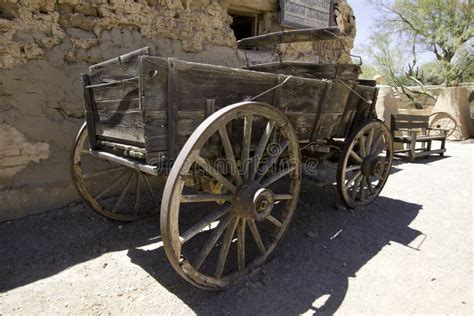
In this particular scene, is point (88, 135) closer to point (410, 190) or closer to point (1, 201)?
point (1, 201)

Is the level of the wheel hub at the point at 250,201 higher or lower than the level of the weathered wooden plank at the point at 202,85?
lower

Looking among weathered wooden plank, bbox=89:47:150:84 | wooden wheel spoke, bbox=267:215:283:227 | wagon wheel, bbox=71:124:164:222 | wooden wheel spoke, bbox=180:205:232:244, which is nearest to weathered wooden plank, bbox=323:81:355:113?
wooden wheel spoke, bbox=267:215:283:227

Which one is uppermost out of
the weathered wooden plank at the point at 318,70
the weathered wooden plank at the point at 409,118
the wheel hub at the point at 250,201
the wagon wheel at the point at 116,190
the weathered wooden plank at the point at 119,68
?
the weathered wooden plank at the point at 318,70

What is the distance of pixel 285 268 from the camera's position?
2.36 metres

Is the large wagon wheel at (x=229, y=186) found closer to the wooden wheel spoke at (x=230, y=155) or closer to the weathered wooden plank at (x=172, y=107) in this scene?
the wooden wheel spoke at (x=230, y=155)

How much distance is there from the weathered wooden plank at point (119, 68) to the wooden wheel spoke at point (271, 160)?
1075 mm

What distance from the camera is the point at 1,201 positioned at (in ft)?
9.90

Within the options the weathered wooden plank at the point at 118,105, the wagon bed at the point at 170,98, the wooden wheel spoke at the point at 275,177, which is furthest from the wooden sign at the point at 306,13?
the weathered wooden plank at the point at 118,105

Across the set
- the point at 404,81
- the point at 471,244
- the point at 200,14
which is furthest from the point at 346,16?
the point at 404,81

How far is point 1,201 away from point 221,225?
2449mm

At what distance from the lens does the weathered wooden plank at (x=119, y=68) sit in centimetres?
192

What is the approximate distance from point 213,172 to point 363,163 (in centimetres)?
220

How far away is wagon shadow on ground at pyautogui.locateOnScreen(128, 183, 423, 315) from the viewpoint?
78.3 inches

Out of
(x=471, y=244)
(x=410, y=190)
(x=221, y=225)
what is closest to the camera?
(x=221, y=225)
